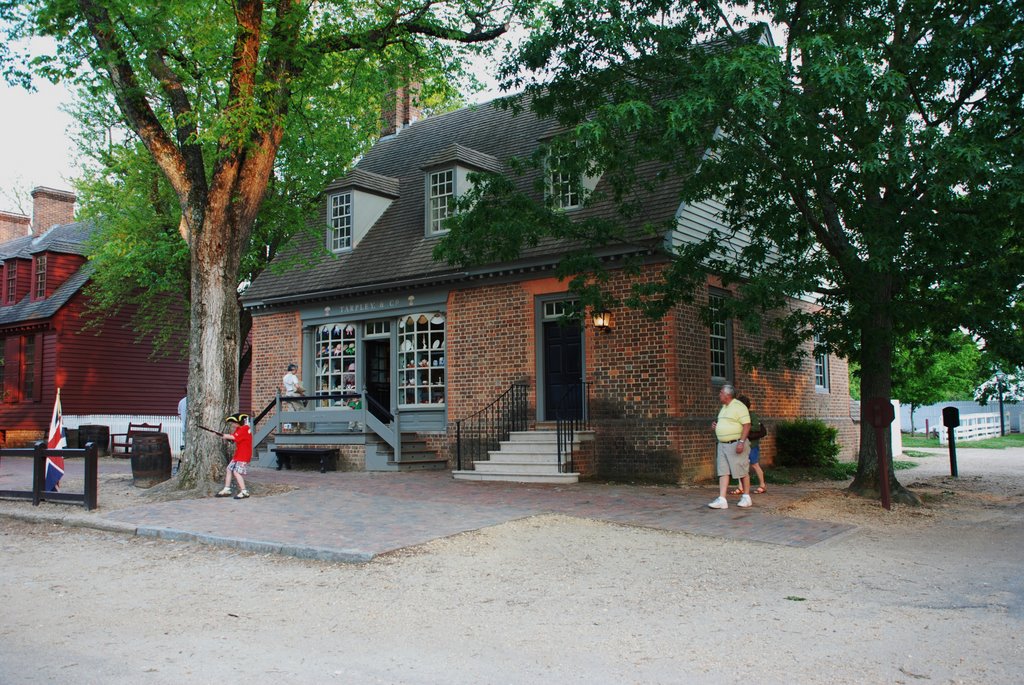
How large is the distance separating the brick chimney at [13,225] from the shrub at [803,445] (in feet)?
111

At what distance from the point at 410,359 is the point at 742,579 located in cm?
1179

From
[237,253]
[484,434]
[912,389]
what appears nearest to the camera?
[237,253]

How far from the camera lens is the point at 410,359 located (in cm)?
1814

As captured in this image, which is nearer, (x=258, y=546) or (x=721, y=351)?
(x=258, y=546)

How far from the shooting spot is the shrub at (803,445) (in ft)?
55.5

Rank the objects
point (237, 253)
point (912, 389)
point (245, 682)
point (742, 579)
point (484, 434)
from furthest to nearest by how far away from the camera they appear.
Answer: point (912, 389)
point (484, 434)
point (237, 253)
point (742, 579)
point (245, 682)

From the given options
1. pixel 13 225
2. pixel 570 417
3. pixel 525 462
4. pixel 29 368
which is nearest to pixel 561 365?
pixel 570 417

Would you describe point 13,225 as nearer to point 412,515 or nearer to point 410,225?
point 410,225

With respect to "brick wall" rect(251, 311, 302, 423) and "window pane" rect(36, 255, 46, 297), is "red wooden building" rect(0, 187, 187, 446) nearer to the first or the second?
"window pane" rect(36, 255, 46, 297)

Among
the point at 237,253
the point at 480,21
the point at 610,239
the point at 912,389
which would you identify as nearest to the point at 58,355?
the point at 237,253

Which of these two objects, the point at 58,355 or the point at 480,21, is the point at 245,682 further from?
the point at 58,355

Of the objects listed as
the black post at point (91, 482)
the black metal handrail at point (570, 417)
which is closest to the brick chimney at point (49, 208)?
the black post at point (91, 482)

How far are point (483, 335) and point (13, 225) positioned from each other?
97.9 ft

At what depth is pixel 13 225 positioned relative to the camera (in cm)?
3688
